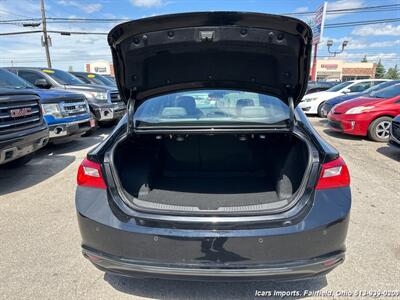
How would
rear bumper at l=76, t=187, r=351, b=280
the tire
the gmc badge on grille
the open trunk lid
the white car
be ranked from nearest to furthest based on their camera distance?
rear bumper at l=76, t=187, r=351, b=280
the open trunk lid
the gmc badge on grille
the tire
the white car

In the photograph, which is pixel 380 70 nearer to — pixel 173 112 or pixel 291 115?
pixel 291 115

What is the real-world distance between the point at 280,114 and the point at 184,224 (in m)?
1.38

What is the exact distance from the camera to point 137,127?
2477 millimetres

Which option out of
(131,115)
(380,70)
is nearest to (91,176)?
(131,115)

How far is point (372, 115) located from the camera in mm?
6965

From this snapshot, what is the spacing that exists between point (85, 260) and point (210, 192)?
4.06 ft

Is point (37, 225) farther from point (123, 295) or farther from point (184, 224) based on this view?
point (184, 224)

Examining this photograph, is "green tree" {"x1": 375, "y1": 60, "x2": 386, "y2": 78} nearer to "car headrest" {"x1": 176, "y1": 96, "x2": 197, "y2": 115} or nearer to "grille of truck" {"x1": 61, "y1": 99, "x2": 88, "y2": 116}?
"grille of truck" {"x1": 61, "y1": 99, "x2": 88, "y2": 116}

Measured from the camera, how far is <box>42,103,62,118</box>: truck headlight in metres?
5.72

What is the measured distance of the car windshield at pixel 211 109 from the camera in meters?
2.56

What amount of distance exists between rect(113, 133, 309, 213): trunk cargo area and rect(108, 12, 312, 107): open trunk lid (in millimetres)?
466

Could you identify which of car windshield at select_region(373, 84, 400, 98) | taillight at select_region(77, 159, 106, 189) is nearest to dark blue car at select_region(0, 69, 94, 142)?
taillight at select_region(77, 159, 106, 189)

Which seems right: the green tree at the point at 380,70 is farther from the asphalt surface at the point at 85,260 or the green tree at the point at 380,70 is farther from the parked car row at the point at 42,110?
the asphalt surface at the point at 85,260

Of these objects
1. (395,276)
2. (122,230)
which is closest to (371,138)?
(395,276)
